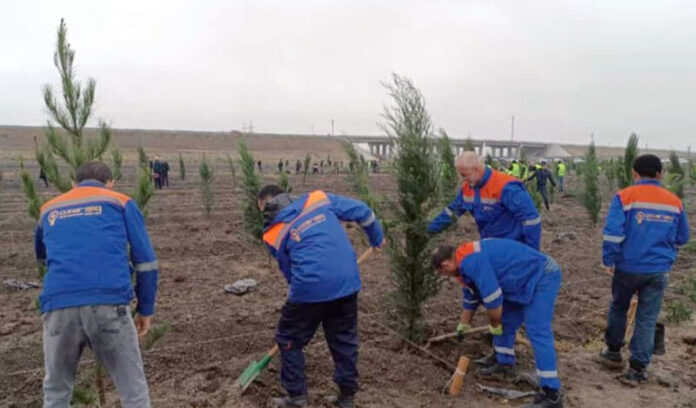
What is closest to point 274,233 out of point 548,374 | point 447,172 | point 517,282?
point 517,282

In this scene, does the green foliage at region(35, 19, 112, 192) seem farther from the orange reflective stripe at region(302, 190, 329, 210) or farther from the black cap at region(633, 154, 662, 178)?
the black cap at region(633, 154, 662, 178)

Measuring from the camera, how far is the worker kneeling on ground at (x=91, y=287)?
9.84 ft

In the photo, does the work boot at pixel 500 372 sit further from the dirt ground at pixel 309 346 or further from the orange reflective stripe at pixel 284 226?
the orange reflective stripe at pixel 284 226

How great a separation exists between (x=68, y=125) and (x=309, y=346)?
10.6 feet

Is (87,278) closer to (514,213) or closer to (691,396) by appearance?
(514,213)

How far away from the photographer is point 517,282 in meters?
4.03

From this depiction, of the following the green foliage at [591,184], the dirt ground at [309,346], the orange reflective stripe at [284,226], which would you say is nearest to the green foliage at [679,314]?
the dirt ground at [309,346]

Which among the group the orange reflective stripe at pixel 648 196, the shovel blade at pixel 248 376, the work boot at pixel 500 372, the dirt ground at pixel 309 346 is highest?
the orange reflective stripe at pixel 648 196

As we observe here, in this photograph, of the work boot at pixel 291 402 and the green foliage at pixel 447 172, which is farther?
the green foliage at pixel 447 172

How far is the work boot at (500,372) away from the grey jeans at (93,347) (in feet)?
10.0

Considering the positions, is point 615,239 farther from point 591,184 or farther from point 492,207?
point 591,184

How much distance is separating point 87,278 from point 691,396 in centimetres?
494

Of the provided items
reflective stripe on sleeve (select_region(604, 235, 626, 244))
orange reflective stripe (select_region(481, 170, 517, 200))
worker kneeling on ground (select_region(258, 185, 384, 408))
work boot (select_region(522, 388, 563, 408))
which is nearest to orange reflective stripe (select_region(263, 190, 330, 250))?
worker kneeling on ground (select_region(258, 185, 384, 408))

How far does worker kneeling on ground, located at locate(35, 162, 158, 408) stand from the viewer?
3000mm
